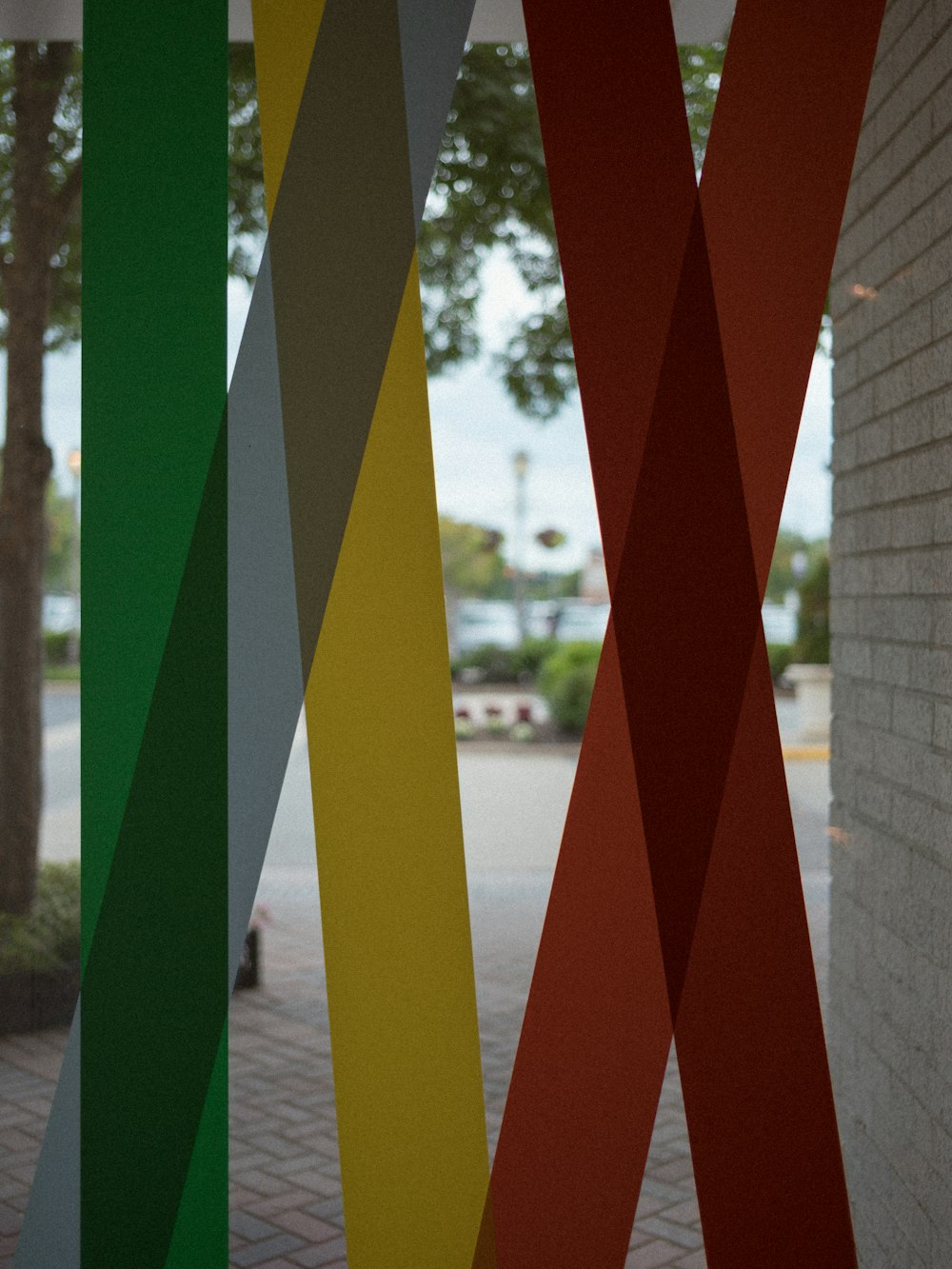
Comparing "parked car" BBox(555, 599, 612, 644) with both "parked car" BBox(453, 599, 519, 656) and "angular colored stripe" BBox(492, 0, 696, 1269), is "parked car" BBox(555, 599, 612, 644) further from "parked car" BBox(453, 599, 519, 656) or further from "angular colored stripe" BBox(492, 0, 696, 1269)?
"angular colored stripe" BBox(492, 0, 696, 1269)

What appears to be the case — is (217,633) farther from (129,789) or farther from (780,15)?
(780,15)

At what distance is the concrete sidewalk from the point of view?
12.4ft

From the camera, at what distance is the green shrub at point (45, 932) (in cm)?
570

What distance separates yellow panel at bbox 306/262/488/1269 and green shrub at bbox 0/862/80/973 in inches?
140

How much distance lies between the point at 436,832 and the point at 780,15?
1.82 m

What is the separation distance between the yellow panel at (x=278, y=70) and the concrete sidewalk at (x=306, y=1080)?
291 centimetres

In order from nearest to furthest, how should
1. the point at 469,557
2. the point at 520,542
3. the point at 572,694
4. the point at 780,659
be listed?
the point at 572,694, the point at 780,659, the point at 520,542, the point at 469,557

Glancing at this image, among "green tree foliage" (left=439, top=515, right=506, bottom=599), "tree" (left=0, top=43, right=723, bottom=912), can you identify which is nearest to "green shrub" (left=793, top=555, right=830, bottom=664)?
"tree" (left=0, top=43, right=723, bottom=912)

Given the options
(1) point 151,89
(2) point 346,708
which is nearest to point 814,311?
(2) point 346,708

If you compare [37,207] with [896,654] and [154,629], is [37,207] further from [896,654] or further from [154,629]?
[896,654]

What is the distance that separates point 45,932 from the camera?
19.3 ft

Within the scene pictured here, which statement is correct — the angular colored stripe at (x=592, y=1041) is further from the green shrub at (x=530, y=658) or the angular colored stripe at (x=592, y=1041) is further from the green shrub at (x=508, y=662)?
the green shrub at (x=530, y=658)

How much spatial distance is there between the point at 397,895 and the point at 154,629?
75 centimetres

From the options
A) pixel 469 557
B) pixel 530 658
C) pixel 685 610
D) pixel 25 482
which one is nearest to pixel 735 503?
pixel 685 610
